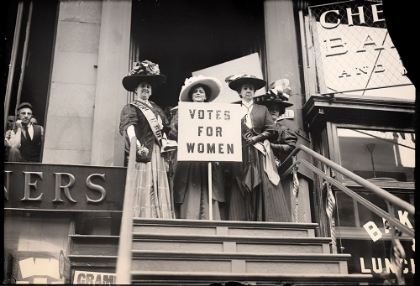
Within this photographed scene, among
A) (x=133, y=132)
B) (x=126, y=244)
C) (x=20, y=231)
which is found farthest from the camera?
(x=133, y=132)

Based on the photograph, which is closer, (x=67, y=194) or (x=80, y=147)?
(x=67, y=194)

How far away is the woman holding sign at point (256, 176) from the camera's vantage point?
221 inches

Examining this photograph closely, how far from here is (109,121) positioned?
614cm

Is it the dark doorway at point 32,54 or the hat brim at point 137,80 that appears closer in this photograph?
the dark doorway at point 32,54

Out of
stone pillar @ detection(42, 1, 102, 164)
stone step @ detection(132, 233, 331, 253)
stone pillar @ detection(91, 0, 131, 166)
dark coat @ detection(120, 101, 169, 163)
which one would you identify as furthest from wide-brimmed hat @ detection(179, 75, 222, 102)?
stone step @ detection(132, 233, 331, 253)

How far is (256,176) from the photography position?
5.75 m

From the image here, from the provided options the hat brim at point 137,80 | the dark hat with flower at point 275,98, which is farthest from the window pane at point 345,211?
the hat brim at point 137,80

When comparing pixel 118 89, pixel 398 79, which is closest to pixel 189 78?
pixel 118 89

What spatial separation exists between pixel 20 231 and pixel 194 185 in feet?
5.44

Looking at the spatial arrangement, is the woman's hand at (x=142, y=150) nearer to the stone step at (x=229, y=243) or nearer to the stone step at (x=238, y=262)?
the stone step at (x=229, y=243)

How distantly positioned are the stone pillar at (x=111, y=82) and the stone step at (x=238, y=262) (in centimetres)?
188

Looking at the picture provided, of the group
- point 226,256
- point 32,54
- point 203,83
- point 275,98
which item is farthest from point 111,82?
point 226,256

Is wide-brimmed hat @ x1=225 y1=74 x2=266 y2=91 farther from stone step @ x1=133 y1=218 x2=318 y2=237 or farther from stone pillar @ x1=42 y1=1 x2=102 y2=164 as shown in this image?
stone step @ x1=133 y1=218 x2=318 y2=237

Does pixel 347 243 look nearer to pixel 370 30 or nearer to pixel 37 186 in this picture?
pixel 370 30
